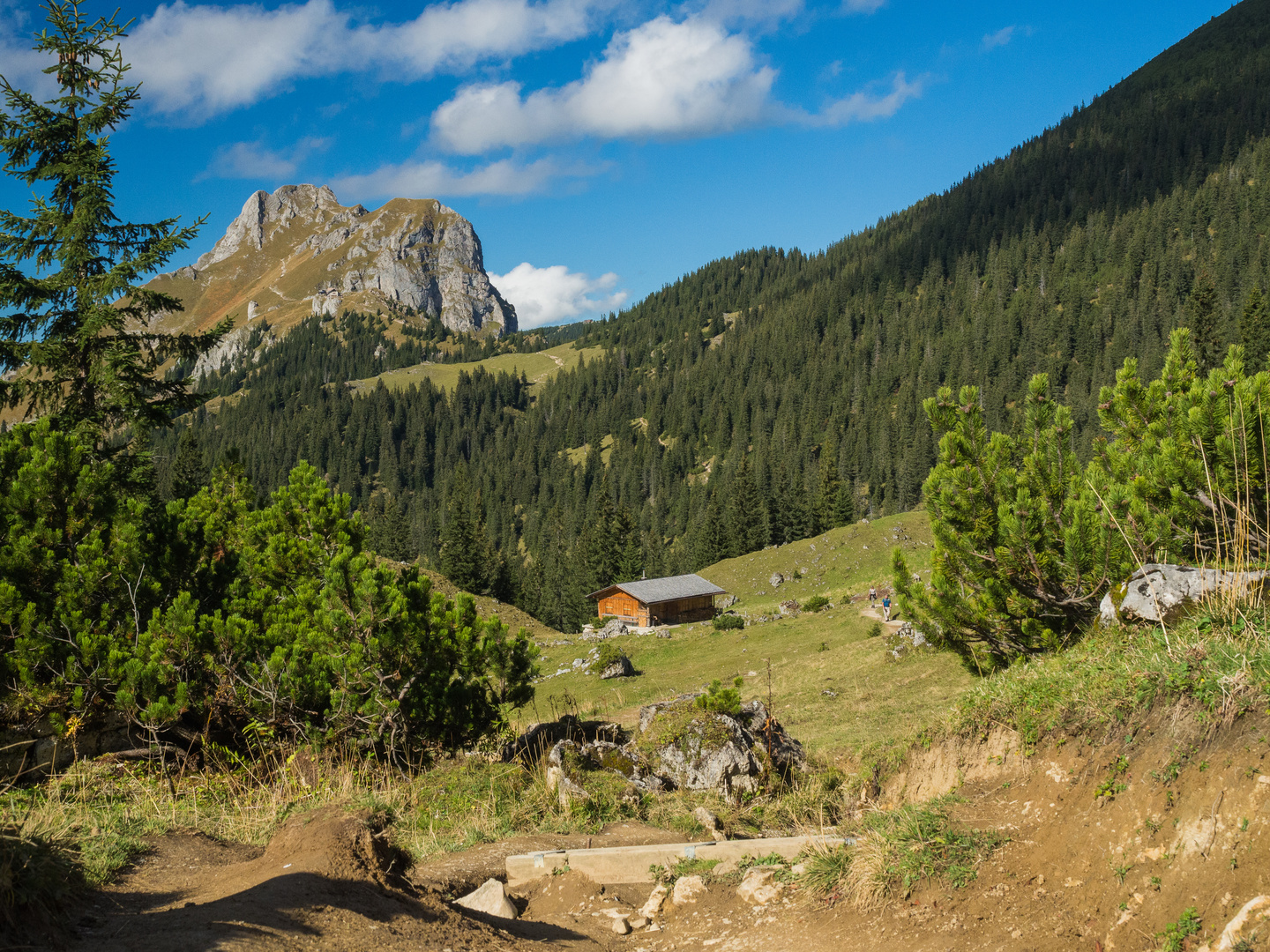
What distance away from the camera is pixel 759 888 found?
572 cm

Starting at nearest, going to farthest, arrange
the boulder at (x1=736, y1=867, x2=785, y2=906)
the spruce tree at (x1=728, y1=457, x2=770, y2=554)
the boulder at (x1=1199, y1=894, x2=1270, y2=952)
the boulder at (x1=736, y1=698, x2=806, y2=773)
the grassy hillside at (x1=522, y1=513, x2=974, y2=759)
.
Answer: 1. the boulder at (x1=1199, y1=894, x2=1270, y2=952)
2. the boulder at (x1=736, y1=867, x2=785, y2=906)
3. the boulder at (x1=736, y1=698, x2=806, y2=773)
4. the grassy hillside at (x1=522, y1=513, x2=974, y2=759)
5. the spruce tree at (x1=728, y1=457, x2=770, y2=554)

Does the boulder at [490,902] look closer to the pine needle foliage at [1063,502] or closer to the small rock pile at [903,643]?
the pine needle foliage at [1063,502]

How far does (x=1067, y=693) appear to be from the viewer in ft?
18.3

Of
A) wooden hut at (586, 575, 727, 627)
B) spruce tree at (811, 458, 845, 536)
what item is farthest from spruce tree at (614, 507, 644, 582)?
spruce tree at (811, 458, 845, 536)

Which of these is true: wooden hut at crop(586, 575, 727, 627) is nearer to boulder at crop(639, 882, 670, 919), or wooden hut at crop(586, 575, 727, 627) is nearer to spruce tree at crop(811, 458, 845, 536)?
spruce tree at crop(811, 458, 845, 536)

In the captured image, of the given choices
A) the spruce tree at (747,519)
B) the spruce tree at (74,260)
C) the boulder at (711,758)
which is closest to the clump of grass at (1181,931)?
the boulder at (711,758)

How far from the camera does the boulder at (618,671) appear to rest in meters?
37.6

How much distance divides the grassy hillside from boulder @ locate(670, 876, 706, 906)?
386 centimetres

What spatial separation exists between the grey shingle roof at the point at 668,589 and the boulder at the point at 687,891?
52.6 meters

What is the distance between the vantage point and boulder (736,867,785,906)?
5.59 meters

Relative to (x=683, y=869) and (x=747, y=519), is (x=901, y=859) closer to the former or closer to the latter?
(x=683, y=869)

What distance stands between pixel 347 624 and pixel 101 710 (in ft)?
10.7

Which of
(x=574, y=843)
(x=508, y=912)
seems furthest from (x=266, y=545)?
(x=508, y=912)

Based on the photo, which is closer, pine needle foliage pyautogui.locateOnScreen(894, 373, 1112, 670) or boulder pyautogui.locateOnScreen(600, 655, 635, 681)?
pine needle foliage pyautogui.locateOnScreen(894, 373, 1112, 670)
